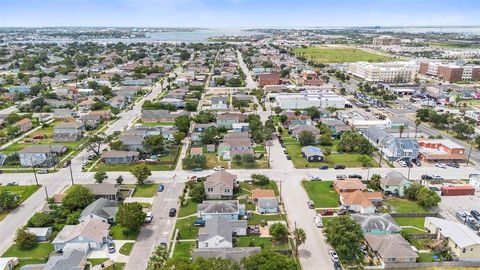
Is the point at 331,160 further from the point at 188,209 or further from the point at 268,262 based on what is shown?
the point at 268,262

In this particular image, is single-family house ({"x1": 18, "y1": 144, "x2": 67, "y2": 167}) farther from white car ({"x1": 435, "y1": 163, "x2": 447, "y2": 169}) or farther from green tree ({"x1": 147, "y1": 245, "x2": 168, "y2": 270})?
white car ({"x1": 435, "y1": 163, "x2": 447, "y2": 169})

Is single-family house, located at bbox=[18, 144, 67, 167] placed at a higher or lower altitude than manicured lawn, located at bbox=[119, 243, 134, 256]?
higher

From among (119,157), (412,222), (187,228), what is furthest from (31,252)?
(412,222)

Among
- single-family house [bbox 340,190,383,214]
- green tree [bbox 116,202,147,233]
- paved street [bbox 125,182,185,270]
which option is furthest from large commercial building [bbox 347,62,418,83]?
green tree [bbox 116,202,147,233]

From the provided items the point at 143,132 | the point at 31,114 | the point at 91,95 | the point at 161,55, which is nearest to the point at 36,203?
the point at 143,132

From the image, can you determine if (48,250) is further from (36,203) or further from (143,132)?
(143,132)

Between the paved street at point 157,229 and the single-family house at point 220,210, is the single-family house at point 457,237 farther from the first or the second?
the paved street at point 157,229
